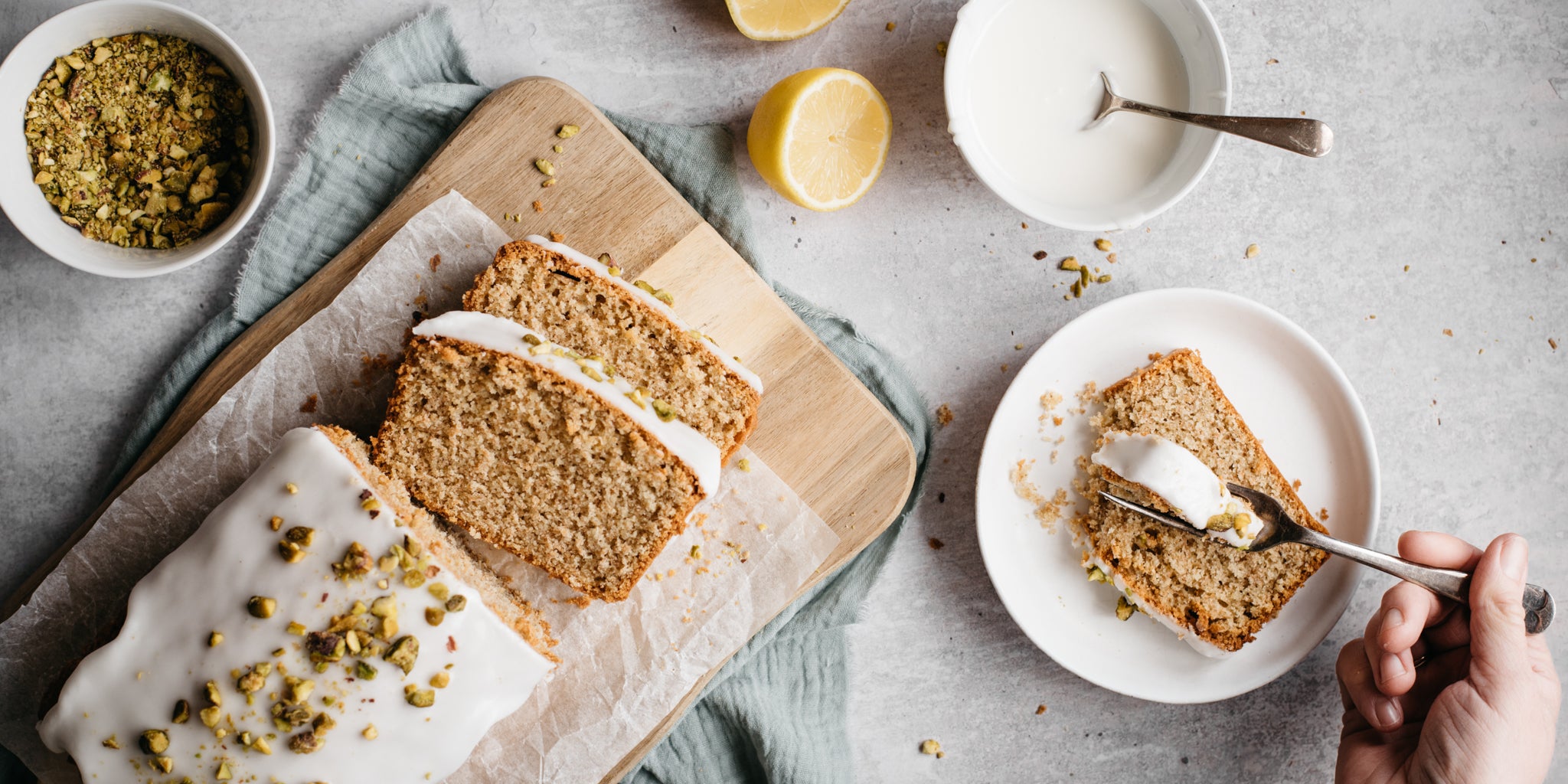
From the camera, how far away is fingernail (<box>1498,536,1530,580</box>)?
3.01 metres

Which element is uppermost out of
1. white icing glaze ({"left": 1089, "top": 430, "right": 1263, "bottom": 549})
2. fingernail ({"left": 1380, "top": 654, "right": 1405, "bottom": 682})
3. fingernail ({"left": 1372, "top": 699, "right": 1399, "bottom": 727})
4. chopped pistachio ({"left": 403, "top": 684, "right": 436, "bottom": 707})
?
chopped pistachio ({"left": 403, "top": 684, "right": 436, "bottom": 707})

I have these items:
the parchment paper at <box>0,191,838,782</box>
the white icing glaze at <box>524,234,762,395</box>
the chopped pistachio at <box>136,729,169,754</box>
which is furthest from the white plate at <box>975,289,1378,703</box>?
the chopped pistachio at <box>136,729,169,754</box>

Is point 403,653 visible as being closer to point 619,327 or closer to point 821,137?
point 619,327

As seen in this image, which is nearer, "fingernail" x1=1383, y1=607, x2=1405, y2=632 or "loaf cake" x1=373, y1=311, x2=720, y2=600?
"loaf cake" x1=373, y1=311, x2=720, y2=600

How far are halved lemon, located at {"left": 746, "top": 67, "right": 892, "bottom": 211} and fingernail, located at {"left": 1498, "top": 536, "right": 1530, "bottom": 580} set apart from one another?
2.54m

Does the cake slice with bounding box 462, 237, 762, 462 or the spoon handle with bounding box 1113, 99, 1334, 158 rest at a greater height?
the spoon handle with bounding box 1113, 99, 1334, 158

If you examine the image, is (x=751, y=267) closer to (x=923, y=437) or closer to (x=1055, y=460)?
(x=923, y=437)

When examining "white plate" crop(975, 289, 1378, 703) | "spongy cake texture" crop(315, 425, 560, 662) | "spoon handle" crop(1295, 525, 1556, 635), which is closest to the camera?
"spongy cake texture" crop(315, 425, 560, 662)

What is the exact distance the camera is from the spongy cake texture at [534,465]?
277 cm

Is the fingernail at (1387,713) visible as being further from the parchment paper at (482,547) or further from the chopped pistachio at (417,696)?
the chopped pistachio at (417,696)

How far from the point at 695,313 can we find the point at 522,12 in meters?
1.32

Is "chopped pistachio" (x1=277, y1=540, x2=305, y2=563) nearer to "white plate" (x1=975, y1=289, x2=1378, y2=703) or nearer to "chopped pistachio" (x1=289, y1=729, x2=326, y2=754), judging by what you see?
"chopped pistachio" (x1=289, y1=729, x2=326, y2=754)

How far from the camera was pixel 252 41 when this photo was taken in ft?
10.4

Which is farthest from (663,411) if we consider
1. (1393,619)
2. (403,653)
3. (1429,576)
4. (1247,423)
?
(1429,576)
